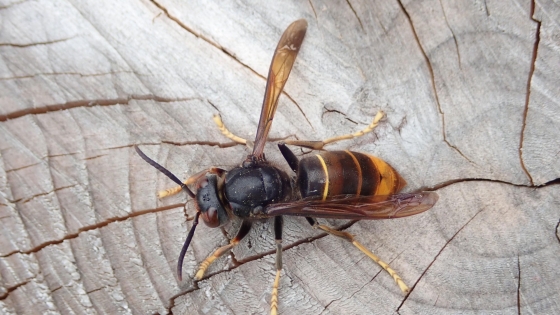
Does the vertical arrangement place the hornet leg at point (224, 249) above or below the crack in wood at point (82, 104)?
below

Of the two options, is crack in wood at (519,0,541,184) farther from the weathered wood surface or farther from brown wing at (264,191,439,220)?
brown wing at (264,191,439,220)

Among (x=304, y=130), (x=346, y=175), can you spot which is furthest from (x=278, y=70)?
(x=346, y=175)

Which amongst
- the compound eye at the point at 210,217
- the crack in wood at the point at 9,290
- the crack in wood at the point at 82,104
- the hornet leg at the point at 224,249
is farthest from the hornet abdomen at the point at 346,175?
the crack in wood at the point at 9,290

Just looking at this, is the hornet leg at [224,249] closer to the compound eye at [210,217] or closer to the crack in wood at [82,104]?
the compound eye at [210,217]

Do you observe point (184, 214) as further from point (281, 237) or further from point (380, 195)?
point (380, 195)

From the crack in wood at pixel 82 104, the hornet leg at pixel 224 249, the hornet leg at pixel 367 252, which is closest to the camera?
the crack in wood at pixel 82 104

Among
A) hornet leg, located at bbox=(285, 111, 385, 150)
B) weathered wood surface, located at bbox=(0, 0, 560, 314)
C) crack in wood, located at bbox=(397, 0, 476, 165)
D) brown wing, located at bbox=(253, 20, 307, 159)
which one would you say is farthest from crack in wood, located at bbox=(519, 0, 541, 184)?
brown wing, located at bbox=(253, 20, 307, 159)
